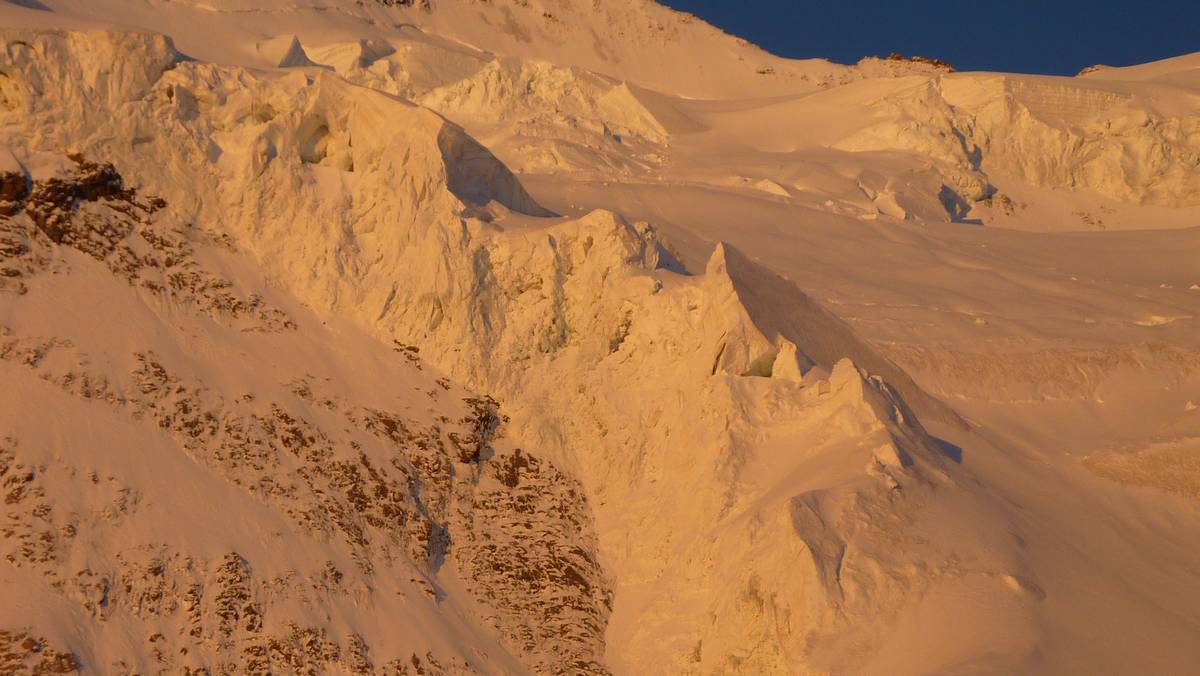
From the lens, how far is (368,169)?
109 feet

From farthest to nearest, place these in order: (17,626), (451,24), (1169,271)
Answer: (451,24) → (1169,271) → (17,626)

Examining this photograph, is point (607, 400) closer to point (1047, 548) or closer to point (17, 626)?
point (1047, 548)

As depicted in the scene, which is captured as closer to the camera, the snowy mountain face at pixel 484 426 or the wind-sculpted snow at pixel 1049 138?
the snowy mountain face at pixel 484 426

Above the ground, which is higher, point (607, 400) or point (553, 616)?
point (607, 400)

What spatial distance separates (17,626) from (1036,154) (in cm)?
5448

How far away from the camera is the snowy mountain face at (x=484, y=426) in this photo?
24.1 meters

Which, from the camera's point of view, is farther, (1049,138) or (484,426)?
(1049,138)

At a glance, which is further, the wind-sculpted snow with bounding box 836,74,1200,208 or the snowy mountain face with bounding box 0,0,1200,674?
the wind-sculpted snow with bounding box 836,74,1200,208

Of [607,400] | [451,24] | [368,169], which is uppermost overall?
[368,169]

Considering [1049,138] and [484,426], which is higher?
[1049,138]

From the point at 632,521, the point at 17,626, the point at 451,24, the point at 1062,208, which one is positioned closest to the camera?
the point at 17,626

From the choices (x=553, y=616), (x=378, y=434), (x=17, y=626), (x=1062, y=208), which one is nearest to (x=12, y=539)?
(x=17, y=626)

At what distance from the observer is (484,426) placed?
3012cm

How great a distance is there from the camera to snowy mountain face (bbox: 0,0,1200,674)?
24.1 metres
